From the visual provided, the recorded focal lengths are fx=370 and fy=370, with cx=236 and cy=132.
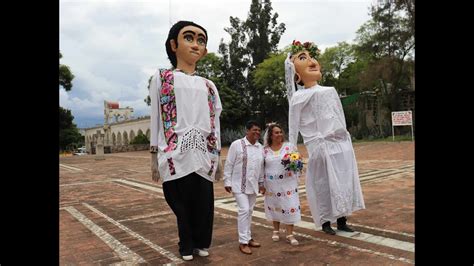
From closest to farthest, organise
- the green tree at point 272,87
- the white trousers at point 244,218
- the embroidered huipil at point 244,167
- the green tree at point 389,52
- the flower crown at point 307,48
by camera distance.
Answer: the white trousers at point 244,218
the embroidered huipil at point 244,167
the flower crown at point 307,48
the green tree at point 389,52
the green tree at point 272,87

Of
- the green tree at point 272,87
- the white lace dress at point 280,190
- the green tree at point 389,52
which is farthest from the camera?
the green tree at point 272,87

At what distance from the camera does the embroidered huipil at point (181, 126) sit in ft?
11.6

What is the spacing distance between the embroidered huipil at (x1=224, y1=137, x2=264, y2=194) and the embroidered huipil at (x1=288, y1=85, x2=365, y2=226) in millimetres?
586

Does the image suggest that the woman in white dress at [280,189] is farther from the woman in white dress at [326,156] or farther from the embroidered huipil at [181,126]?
the embroidered huipil at [181,126]

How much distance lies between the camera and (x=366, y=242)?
393cm

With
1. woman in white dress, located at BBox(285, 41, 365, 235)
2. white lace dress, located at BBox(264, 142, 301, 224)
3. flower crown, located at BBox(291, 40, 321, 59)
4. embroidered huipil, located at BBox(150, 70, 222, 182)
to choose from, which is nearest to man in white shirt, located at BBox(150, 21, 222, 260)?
embroidered huipil, located at BBox(150, 70, 222, 182)

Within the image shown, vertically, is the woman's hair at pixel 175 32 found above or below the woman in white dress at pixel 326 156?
above

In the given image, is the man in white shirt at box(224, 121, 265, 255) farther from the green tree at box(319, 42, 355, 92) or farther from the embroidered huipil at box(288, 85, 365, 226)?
the green tree at box(319, 42, 355, 92)

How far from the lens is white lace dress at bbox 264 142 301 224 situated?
4.00 m

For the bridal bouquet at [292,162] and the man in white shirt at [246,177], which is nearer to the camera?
the man in white shirt at [246,177]

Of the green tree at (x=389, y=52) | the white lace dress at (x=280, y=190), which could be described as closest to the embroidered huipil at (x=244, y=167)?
the white lace dress at (x=280, y=190)

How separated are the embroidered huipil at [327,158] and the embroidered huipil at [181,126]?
118 cm
